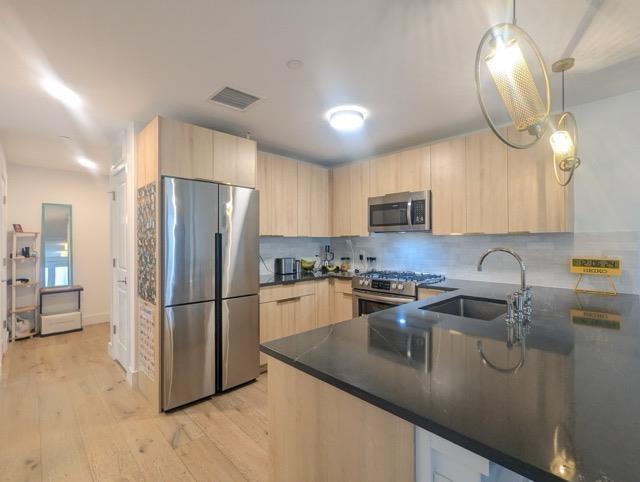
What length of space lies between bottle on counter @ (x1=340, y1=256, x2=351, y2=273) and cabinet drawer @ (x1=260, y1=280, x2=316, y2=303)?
0.78 meters

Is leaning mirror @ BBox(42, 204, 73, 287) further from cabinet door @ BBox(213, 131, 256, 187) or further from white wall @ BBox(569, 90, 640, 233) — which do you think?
white wall @ BBox(569, 90, 640, 233)

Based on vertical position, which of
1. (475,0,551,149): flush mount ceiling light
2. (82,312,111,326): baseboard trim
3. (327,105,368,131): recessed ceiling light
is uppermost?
(327,105,368,131): recessed ceiling light

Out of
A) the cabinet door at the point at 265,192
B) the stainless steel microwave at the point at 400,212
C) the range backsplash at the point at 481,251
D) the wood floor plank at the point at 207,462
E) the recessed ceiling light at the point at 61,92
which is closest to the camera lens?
the wood floor plank at the point at 207,462

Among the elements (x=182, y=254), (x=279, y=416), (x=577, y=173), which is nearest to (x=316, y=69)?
(x=182, y=254)

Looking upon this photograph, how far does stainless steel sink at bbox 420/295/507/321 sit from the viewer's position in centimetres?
215

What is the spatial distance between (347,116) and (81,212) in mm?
4653

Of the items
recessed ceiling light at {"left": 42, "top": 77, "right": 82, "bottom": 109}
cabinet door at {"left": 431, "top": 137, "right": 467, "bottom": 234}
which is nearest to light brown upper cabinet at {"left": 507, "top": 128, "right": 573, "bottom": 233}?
cabinet door at {"left": 431, "top": 137, "right": 467, "bottom": 234}

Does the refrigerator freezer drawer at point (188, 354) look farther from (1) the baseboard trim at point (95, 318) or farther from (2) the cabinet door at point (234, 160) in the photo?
(1) the baseboard trim at point (95, 318)

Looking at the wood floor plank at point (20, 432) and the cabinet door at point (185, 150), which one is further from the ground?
the cabinet door at point (185, 150)

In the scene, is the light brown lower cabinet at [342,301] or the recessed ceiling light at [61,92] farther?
the light brown lower cabinet at [342,301]

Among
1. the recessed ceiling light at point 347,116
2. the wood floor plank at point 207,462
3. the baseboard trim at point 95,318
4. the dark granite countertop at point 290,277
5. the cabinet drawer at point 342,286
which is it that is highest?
the recessed ceiling light at point 347,116

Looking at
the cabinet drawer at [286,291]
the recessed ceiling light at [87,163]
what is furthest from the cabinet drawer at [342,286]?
the recessed ceiling light at [87,163]

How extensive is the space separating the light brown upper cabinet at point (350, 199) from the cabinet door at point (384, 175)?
0.28 ft

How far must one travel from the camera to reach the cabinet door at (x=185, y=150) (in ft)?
7.97
